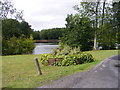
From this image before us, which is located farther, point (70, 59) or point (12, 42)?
point (12, 42)

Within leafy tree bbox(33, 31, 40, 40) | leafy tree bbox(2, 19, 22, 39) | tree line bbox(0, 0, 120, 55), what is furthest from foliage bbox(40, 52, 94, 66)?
leafy tree bbox(33, 31, 40, 40)

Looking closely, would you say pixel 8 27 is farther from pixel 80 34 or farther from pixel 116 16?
pixel 116 16

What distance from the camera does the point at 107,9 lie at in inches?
664

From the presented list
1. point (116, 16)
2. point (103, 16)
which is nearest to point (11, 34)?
point (103, 16)

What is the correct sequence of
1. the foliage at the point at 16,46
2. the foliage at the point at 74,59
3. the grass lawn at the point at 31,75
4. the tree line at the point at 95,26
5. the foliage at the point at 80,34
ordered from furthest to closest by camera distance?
the foliage at the point at 80,34, the tree line at the point at 95,26, the foliage at the point at 16,46, the foliage at the point at 74,59, the grass lawn at the point at 31,75

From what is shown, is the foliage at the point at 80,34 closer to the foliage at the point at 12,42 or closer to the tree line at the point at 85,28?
the tree line at the point at 85,28

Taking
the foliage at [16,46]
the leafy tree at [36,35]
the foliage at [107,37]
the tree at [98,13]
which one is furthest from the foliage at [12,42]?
the leafy tree at [36,35]

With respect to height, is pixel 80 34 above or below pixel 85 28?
below

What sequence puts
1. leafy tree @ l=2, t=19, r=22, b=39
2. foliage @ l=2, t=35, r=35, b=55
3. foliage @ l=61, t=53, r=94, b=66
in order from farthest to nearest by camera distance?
leafy tree @ l=2, t=19, r=22, b=39
foliage @ l=2, t=35, r=35, b=55
foliage @ l=61, t=53, r=94, b=66

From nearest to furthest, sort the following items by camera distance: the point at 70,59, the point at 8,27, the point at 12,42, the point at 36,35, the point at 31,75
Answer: the point at 31,75
the point at 70,59
the point at 12,42
the point at 8,27
the point at 36,35

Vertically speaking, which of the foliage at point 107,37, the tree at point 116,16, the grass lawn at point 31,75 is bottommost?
the grass lawn at point 31,75

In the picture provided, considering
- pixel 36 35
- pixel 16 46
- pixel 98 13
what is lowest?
pixel 16 46

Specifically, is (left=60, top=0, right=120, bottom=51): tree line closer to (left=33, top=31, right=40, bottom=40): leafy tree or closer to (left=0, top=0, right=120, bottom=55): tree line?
(left=0, top=0, right=120, bottom=55): tree line

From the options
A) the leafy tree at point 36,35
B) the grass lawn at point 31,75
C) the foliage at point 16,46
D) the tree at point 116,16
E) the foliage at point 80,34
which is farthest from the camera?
the leafy tree at point 36,35
